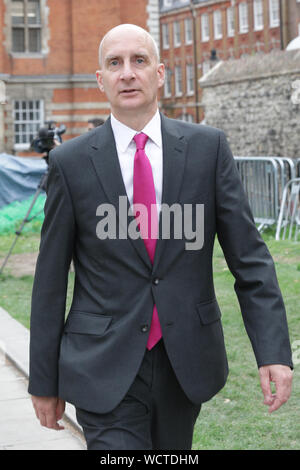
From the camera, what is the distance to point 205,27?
240ft

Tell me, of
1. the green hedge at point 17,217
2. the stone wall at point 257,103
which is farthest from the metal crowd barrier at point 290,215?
the green hedge at point 17,217

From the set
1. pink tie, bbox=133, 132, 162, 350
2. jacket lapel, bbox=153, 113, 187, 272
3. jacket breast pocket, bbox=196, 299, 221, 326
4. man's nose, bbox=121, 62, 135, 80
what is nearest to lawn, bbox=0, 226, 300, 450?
jacket breast pocket, bbox=196, 299, 221, 326

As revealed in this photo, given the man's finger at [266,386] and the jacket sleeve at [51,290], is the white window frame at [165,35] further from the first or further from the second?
the man's finger at [266,386]

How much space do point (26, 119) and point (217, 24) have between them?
118 feet

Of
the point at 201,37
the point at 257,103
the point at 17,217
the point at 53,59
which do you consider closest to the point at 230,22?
the point at 201,37

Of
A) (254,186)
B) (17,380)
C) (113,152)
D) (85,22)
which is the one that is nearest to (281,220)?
(254,186)

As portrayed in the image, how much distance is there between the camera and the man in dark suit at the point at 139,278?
3.02 metres

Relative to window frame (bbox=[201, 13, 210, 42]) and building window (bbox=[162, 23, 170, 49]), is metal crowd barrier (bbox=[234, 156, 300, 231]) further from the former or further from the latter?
building window (bbox=[162, 23, 170, 49])

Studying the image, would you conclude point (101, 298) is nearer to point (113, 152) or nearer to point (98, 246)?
point (98, 246)

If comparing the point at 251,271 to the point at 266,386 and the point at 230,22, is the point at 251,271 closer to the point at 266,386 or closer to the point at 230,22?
the point at 266,386

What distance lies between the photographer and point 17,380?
6.84 m

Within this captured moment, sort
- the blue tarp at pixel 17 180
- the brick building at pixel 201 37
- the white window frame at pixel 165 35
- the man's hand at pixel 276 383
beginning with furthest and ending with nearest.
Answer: the white window frame at pixel 165 35, the brick building at pixel 201 37, the blue tarp at pixel 17 180, the man's hand at pixel 276 383

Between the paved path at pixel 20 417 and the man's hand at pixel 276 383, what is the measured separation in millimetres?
2455

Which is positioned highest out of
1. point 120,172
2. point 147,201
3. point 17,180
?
point 17,180
